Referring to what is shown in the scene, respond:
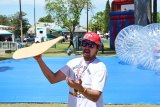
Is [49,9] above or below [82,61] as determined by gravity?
above

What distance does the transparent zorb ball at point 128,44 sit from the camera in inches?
500

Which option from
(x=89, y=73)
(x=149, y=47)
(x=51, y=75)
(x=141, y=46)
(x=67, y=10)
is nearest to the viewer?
(x=89, y=73)

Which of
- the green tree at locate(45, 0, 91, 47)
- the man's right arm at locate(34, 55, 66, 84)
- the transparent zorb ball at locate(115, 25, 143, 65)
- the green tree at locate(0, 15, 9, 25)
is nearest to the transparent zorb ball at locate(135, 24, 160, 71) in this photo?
the transparent zorb ball at locate(115, 25, 143, 65)

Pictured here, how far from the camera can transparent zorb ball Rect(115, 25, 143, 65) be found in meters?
12.7

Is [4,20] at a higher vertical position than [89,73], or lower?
higher

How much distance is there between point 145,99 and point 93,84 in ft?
16.8

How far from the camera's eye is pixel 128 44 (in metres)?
12.8

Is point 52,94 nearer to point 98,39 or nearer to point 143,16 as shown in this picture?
point 98,39

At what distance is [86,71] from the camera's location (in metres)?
3.13

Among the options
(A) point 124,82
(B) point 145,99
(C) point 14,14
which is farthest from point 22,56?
(C) point 14,14

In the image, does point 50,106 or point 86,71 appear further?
point 50,106

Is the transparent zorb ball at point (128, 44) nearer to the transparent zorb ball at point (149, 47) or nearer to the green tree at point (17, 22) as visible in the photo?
the transparent zorb ball at point (149, 47)

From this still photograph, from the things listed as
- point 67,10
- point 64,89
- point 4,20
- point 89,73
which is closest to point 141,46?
point 64,89

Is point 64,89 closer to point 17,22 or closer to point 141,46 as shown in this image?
point 141,46
